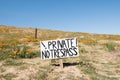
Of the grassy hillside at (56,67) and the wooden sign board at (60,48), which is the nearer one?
the grassy hillside at (56,67)

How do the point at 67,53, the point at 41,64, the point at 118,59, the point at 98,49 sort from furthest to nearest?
the point at 98,49 < the point at 118,59 < the point at 41,64 < the point at 67,53

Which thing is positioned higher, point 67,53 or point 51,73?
point 67,53

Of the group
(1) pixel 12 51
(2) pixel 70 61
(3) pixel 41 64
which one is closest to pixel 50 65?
(3) pixel 41 64

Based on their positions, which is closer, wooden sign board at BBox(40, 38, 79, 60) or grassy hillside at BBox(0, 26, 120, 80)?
grassy hillside at BBox(0, 26, 120, 80)

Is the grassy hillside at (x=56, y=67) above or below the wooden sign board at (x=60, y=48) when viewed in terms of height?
below

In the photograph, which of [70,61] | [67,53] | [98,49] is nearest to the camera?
[67,53]

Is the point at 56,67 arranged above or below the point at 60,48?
below

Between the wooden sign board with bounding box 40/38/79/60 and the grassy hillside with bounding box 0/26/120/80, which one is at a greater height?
the wooden sign board with bounding box 40/38/79/60

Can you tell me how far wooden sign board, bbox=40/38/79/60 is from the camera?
12297 mm

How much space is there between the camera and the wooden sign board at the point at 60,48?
484 inches

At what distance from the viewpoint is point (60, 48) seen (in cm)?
1242

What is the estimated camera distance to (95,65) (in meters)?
13.4

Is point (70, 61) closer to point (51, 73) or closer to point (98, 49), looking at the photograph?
point (51, 73)

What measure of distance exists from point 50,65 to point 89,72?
206 cm
